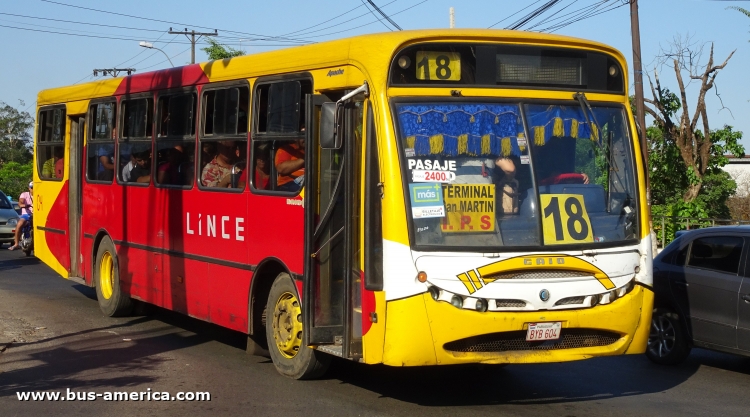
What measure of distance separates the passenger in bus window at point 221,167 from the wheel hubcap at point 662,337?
4724 mm

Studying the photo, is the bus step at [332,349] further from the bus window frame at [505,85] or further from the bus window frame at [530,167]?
the bus window frame at [505,85]

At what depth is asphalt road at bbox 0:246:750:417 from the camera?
768 centimetres

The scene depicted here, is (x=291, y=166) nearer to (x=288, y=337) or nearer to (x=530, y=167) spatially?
(x=288, y=337)

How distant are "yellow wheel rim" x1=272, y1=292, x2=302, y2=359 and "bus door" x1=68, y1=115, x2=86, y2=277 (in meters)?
5.90

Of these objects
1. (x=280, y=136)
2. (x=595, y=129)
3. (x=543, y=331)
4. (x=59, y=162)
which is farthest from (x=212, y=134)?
(x=59, y=162)

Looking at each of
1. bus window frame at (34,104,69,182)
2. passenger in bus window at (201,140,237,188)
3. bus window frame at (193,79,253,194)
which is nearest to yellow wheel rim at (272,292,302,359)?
bus window frame at (193,79,253,194)

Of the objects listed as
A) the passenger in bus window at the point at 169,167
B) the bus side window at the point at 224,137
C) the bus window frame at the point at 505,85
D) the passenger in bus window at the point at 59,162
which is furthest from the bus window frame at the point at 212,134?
the passenger in bus window at the point at 59,162

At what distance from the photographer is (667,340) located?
10320 mm

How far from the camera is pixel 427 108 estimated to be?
7340 millimetres

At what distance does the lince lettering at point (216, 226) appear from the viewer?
9539 mm

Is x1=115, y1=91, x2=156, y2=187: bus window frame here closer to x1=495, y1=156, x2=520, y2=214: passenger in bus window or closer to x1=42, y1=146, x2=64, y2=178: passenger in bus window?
x1=42, y1=146, x2=64, y2=178: passenger in bus window

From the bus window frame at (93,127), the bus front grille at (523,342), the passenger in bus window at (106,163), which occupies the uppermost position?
the bus window frame at (93,127)

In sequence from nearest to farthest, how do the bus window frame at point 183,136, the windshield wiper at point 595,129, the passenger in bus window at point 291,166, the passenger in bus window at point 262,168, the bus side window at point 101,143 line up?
the windshield wiper at point 595,129 < the passenger in bus window at point 291,166 < the passenger in bus window at point 262,168 < the bus window frame at point 183,136 < the bus side window at point 101,143

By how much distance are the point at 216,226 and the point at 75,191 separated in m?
4.76
